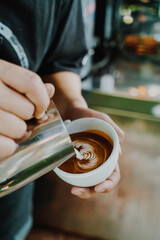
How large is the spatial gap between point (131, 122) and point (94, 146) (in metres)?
0.62

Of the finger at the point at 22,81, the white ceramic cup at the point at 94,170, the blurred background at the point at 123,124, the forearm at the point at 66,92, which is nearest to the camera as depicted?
the finger at the point at 22,81

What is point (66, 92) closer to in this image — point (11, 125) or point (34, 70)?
point (34, 70)

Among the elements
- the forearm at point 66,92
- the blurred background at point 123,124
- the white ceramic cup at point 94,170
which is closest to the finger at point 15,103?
the white ceramic cup at point 94,170

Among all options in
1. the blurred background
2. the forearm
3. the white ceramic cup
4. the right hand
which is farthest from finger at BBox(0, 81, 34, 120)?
the blurred background

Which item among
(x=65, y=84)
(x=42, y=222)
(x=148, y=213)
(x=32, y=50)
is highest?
(x=32, y=50)

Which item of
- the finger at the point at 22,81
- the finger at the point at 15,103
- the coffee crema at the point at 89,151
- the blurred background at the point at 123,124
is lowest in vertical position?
the blurred background at the point at 123,124

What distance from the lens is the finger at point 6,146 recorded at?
461 mm

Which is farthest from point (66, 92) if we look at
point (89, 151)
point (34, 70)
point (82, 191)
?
point (82, 191)

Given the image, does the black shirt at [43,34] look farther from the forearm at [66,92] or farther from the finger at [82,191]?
the finger at [82,191]

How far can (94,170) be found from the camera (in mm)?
584

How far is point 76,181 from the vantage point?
0.60m

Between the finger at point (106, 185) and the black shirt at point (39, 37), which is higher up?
the black shirt at point (39, 37)

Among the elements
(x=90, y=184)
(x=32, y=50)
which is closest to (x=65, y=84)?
(x=32, y=50)

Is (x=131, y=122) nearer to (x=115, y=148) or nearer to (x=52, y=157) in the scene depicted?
(x=115, y=148)
